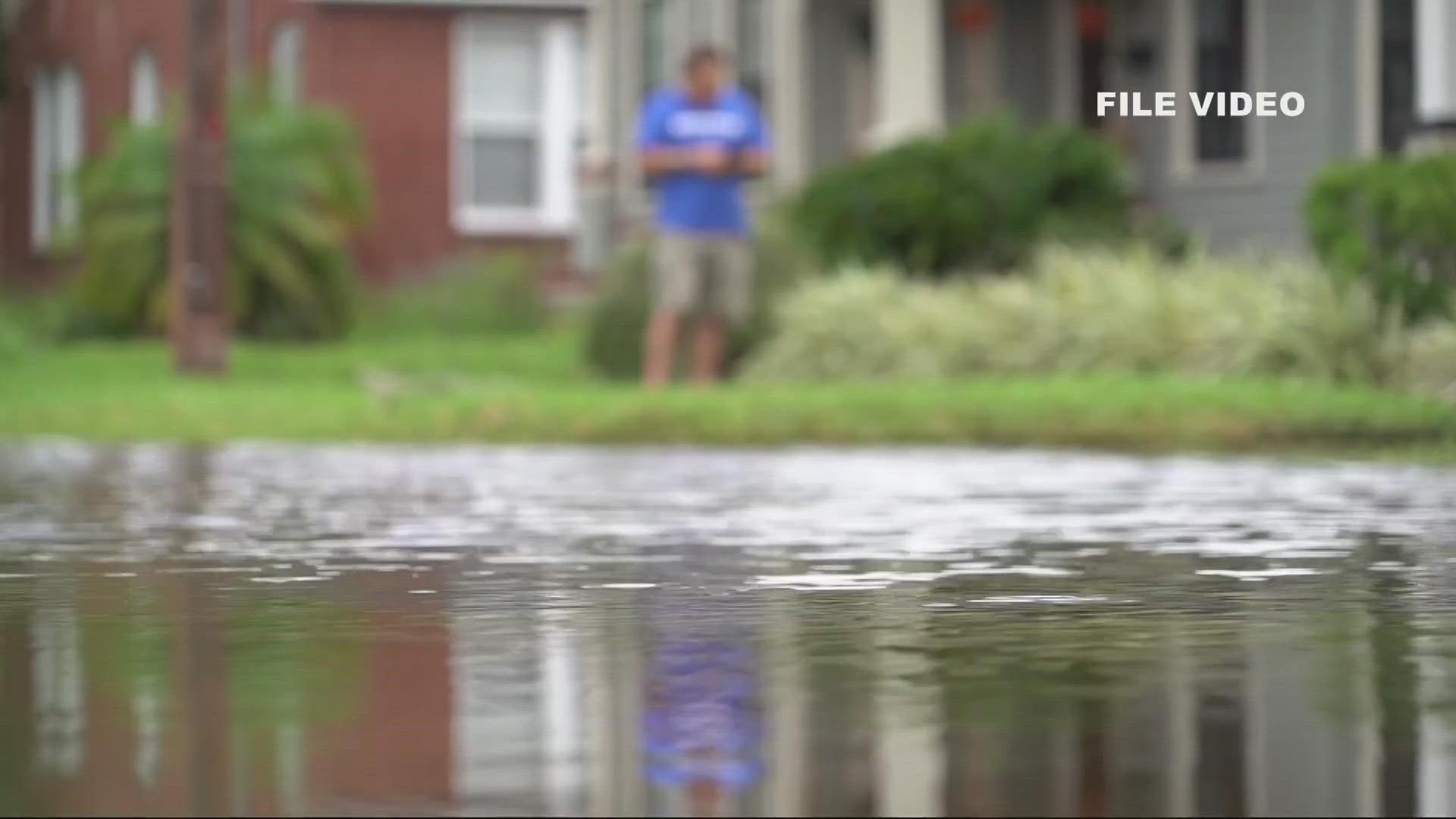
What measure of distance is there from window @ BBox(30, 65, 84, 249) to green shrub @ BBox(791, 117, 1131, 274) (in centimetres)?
2253

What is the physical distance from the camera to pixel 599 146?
40750mm

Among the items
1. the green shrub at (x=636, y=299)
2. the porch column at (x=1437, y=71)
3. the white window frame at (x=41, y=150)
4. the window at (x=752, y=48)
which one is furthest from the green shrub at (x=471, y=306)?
the porch column at (x=1437, y=71)

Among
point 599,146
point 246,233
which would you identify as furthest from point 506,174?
point 246,233

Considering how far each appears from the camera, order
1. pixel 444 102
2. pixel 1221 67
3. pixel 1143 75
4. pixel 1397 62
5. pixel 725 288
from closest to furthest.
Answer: pixel 725 288, pixel 1397 62, pixel 1221 67, pixel 1143 75, pixel 444 102

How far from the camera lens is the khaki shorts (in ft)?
81.3

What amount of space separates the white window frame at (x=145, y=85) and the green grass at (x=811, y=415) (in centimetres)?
2195

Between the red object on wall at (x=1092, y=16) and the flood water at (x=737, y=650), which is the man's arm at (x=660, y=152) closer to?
the red object on wall at (x=1092, y=16)

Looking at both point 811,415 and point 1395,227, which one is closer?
point 811,415

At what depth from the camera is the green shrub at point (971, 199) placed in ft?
93.8

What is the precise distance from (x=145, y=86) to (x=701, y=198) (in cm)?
2431

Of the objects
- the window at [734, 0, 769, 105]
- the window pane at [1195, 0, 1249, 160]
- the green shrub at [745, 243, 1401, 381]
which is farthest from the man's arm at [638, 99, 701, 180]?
the window at [734, 0, 769, 105]

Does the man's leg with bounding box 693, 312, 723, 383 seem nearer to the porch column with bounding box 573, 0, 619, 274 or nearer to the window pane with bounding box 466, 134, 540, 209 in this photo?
the porch column with bounding box 573, 0, 619, 274

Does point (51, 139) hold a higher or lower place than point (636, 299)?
higher

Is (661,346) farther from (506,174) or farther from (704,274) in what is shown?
(506,174)
